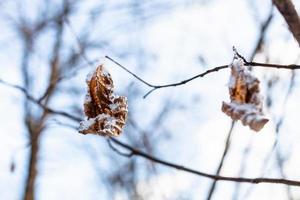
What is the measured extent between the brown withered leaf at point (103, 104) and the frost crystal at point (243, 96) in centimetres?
30

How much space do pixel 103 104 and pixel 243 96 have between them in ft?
1.24

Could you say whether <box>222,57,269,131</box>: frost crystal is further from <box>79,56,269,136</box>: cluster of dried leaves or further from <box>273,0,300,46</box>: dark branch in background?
<box>273,0,300,46</box>: dark branch in background

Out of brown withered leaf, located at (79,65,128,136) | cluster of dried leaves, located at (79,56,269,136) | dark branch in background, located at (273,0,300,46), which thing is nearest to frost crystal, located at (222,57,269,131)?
cluster of dried leaves, located at (79,56,269,136)

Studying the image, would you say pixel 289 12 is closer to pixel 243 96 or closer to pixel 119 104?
pixel 243 96

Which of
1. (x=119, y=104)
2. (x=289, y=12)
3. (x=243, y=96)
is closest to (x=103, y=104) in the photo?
(x=119, y=104)

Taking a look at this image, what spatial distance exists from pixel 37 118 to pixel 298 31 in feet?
16.7

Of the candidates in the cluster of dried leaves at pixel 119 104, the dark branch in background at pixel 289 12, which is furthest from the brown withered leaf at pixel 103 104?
the dark branch in background at pixel 289 12

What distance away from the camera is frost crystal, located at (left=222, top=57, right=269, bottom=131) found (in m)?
1.00

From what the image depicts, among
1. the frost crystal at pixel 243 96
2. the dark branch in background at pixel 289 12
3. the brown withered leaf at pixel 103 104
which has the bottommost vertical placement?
the frost crystal at pixel 243 96

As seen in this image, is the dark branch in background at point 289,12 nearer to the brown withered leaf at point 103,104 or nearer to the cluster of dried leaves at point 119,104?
the cluster of dried leaves at point 119,104

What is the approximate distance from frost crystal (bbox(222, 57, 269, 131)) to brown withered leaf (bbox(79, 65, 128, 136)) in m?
0.30

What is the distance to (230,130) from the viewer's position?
181 cm

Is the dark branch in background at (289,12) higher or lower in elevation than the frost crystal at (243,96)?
higher

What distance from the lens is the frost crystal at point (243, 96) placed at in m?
1.00
